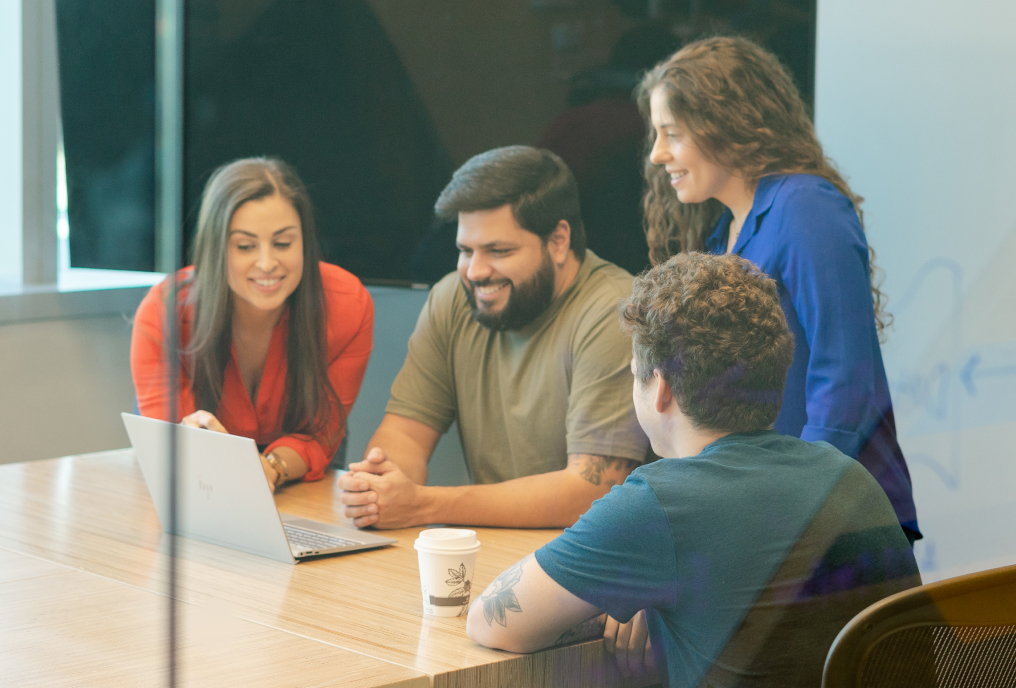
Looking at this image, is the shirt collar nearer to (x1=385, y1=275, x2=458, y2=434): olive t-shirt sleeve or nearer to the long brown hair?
(x1=385, y1=275, x2=458, y2=434): olive t-shirt sleeve

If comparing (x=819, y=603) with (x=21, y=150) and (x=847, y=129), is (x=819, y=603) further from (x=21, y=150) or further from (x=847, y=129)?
(x=21, y=150)

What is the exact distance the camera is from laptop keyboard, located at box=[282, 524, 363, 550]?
4.12 feet

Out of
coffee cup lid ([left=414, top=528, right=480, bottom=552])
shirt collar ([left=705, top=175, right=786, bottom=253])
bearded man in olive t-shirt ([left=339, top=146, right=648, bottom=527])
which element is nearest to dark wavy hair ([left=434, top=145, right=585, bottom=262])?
bearded man in olive t-shirt ([left=339, top=146, right=648, bottom=527])

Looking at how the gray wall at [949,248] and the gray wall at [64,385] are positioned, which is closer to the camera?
the gray wall at [64,385]

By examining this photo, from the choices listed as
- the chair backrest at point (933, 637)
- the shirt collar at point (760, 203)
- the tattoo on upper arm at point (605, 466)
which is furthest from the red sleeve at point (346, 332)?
the chair backrest at point (933, 637)

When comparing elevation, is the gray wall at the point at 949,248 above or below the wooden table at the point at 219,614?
above

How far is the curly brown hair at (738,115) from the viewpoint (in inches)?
54.4

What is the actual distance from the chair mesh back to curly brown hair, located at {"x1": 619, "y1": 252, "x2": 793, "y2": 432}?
0.28 m

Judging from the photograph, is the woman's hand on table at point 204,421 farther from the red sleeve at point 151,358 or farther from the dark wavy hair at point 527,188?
the dark wavy hair at point 527,188

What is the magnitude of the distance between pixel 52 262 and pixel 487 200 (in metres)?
0.90

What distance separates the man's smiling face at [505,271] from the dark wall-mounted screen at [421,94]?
3.9 inches

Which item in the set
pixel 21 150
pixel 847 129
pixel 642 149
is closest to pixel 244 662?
pixel 21 150

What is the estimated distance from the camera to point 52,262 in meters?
0.87

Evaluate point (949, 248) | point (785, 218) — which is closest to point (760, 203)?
point (785, 218)
